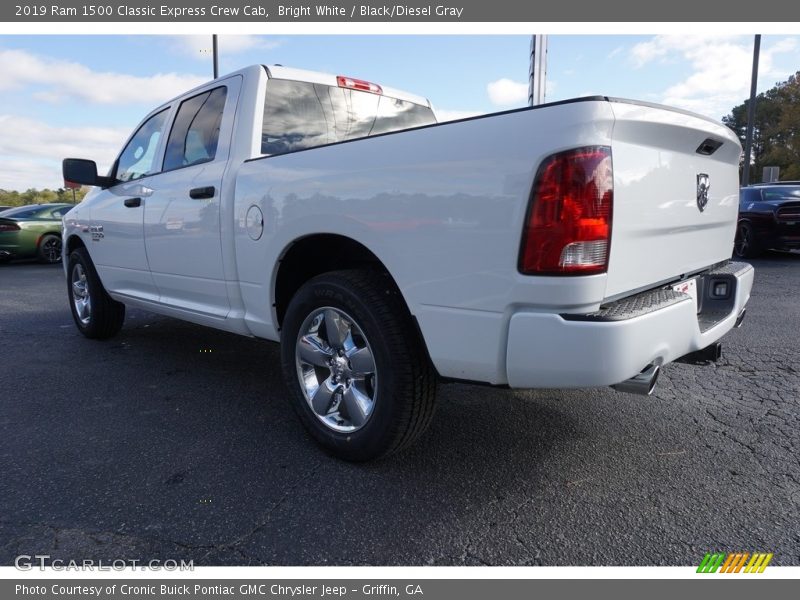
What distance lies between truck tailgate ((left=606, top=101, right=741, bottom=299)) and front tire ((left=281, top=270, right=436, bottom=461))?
858 mm

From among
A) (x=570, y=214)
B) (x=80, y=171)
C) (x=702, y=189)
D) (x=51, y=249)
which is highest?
(x=80, y=171)

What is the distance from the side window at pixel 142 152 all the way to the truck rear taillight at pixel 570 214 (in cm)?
324

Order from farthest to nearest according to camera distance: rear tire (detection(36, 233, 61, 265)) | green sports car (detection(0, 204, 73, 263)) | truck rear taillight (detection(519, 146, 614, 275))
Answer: rear tire (detection(36, 233, 61, 265)) → green sports car (detection(0, 204, 73, 263)) → truck rear taillight (detection(519, 146, 614, 275))

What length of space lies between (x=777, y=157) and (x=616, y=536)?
4634 centimetres

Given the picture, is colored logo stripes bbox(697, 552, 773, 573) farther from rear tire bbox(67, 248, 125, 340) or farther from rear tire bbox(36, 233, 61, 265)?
rear tire bbox(36, 233, 61, 265)

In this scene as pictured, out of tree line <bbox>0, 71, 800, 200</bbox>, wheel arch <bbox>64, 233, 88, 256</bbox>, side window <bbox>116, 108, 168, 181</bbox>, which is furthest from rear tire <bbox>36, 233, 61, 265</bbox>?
tree line <bbox>0, 71, 800, 200</bbox>

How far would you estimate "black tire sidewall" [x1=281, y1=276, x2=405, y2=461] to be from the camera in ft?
7.66

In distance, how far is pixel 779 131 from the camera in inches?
1501

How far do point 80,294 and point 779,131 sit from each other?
45.0 metres

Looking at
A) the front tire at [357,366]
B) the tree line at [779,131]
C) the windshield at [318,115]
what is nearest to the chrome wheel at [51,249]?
the windshield at [318,115]

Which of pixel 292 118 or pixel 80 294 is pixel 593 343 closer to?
pixel 292 118

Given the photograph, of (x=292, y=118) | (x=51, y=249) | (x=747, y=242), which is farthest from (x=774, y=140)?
(x=292, y=118)

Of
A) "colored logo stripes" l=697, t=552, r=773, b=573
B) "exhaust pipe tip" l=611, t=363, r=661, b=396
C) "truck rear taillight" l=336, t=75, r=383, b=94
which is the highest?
"truck rear taillight" l=336, t=75, r=383, b=94

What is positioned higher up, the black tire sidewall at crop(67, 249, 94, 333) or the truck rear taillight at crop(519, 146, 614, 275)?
the truck rear taillight at crop(519, 146, 614, 275)
